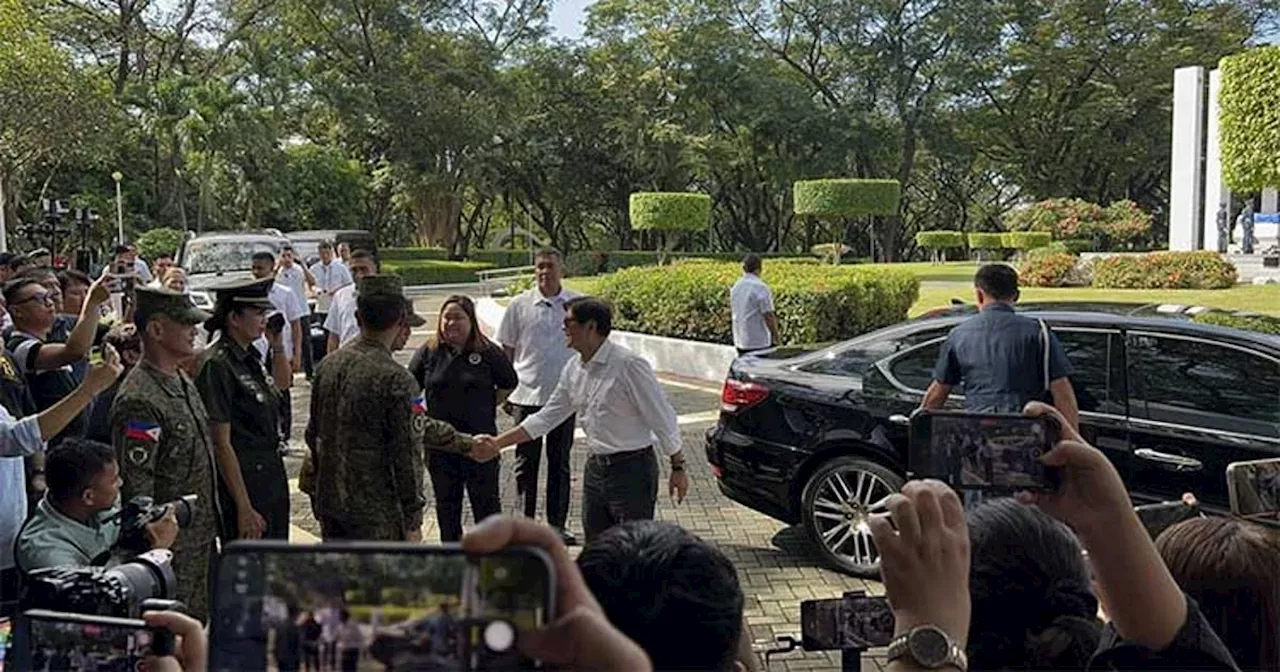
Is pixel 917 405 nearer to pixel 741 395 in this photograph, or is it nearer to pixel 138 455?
pixel 741 395

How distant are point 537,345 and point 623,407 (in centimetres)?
173

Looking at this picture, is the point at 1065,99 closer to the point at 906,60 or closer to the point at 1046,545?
the point at 906,60

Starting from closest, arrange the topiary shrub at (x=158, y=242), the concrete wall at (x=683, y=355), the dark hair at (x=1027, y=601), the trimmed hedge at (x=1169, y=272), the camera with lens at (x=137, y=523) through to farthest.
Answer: the dark hair at (x=1027, y=601), the camera with lens at (x=137, y=523), the concrete wall at (x=683, y=355), the trimmed hedge at (x=1169, y=272), the topiary shrub at (x=158, y=242)

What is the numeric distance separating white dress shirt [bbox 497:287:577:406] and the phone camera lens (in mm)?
5668

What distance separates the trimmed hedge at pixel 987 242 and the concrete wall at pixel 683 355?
28.5 metres

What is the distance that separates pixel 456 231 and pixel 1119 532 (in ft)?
146

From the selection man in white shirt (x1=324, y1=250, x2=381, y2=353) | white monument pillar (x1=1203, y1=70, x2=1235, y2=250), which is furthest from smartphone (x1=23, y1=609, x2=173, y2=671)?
white monument pillar (x1=1203, y1=70, x2=1235, y2=250)

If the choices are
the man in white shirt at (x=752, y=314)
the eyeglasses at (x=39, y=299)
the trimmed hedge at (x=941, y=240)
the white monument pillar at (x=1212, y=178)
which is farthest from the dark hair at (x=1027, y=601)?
the trimmed hedge at (x=941, y=240)

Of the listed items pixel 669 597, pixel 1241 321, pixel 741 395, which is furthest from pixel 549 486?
pixel 669 597

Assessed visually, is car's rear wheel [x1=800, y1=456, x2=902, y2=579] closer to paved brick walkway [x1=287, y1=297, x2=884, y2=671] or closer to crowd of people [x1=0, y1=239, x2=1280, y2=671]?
paved brick walkway [x1=287, y1=297, x2=884, y2=671]

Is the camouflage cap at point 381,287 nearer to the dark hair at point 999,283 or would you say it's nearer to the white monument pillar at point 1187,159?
the dark hair at point 999,283

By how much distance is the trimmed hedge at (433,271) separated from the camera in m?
35.8

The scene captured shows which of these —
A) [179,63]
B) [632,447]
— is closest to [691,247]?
[179,63]

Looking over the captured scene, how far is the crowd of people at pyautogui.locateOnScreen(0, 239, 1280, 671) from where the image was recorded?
146 centimetres
